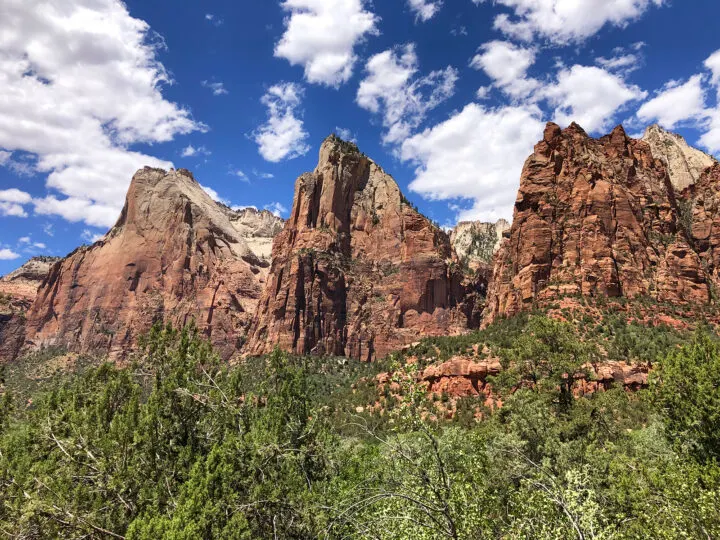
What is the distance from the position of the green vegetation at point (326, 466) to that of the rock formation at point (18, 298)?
130551 mm

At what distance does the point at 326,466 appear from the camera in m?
18.9

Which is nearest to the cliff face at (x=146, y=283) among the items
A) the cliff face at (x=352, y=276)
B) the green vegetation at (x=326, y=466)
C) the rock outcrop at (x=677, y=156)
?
the cliff face at (x=352, y=276)

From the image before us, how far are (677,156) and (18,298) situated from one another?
226344 mm

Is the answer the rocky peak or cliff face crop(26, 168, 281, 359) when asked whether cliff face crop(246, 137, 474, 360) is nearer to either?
cliff face crop(26, 168, 281, 359)

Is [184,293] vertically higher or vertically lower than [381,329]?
higher

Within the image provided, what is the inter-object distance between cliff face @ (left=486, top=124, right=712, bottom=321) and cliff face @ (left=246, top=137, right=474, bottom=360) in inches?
1307

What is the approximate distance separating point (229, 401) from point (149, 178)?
169m

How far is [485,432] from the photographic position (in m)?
27.1

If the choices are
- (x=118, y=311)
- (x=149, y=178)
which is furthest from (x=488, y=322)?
(x=149, y=178)

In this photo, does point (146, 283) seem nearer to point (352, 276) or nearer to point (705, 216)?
point (352, 276)

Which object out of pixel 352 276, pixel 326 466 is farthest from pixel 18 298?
pixel 326 466

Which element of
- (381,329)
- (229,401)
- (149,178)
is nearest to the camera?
(229,401)

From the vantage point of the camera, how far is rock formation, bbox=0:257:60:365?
5714 inches

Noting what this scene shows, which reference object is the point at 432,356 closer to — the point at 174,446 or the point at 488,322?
the point at 488,322
